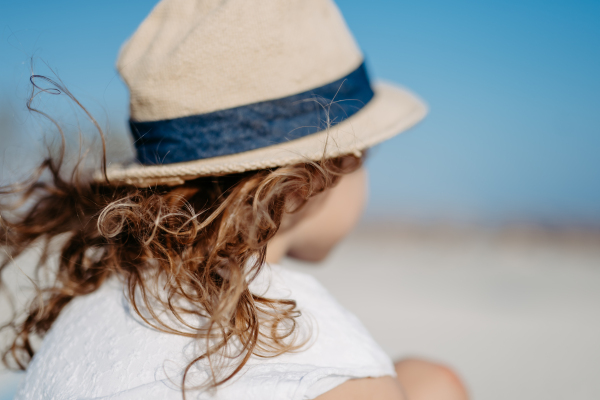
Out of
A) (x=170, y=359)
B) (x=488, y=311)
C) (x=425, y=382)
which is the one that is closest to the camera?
(x=170, y=359)

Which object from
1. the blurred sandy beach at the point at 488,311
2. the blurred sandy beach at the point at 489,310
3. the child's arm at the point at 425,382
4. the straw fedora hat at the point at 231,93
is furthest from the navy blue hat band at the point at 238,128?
the blurred sandy beach at the point at 489,310

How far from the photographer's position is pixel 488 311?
3.25m

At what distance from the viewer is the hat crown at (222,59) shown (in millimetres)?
1022

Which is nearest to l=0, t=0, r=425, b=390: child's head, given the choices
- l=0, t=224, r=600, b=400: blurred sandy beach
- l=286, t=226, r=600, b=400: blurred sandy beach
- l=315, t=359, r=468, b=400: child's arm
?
l=315, t=359, r=468, b=400: child's arm

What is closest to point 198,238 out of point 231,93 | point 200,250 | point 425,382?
point 200,250

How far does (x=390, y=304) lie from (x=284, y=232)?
2471 mm

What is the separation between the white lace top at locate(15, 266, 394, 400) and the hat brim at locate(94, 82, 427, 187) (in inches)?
10.6

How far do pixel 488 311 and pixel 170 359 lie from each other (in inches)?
117

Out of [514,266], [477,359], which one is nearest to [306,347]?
[477,359]

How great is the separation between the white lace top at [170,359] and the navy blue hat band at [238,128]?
1.07 ft

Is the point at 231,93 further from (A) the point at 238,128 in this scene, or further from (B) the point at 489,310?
(B) the point at 489,310

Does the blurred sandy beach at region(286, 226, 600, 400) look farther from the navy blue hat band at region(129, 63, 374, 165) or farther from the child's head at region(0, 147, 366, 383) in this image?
the navy blue hat band at region(129, 63, 374, 165)

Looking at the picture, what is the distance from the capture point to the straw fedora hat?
1022 mm

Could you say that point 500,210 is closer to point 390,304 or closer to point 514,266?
point 514,266
